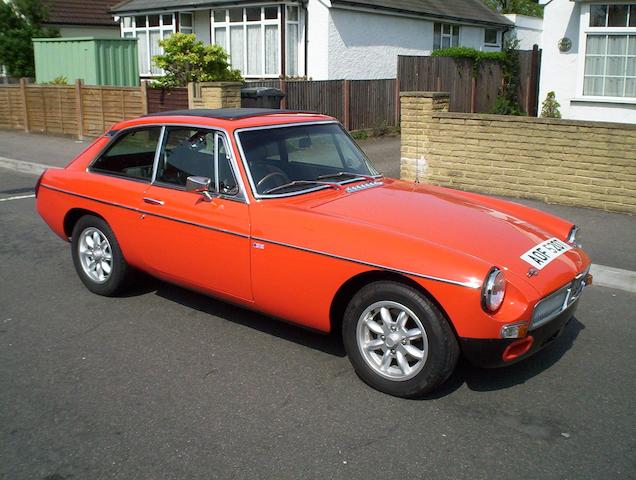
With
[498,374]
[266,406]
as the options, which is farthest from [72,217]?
[498,374]

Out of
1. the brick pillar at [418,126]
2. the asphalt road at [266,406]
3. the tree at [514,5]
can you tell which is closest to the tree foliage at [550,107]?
the brick pillar at [418,126]

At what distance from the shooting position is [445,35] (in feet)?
83.9

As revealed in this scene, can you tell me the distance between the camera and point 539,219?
17.1 ft

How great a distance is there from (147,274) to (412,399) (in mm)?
2812

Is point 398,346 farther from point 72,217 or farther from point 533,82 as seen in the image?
point 533,82

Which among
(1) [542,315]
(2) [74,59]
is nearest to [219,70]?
(2) [74,59]

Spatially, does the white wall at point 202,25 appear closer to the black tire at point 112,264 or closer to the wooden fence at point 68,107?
the wooden fence at point 68,107

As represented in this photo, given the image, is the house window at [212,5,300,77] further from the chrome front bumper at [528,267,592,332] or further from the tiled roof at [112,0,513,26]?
the chrome front bumper at [528,267,592,332]

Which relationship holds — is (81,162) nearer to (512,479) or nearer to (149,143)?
(149,143)

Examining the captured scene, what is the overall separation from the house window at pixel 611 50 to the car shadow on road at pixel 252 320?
1183 cm

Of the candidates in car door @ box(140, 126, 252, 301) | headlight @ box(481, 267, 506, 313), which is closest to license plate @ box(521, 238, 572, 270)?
headlight @ box(481, 267, 506, 313)

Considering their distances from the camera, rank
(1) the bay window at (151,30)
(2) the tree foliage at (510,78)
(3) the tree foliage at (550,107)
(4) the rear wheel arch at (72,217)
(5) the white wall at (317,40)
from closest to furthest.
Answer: (4) the rear wheel arch at (72,217) → (3) the tree foliage at (550,107) → (5) the white wall at (317,40) → (2) the tree foliage at (510,78) → (1) the bay window at (151,30)

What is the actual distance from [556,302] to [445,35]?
22997mm

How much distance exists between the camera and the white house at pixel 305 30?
812 inches
